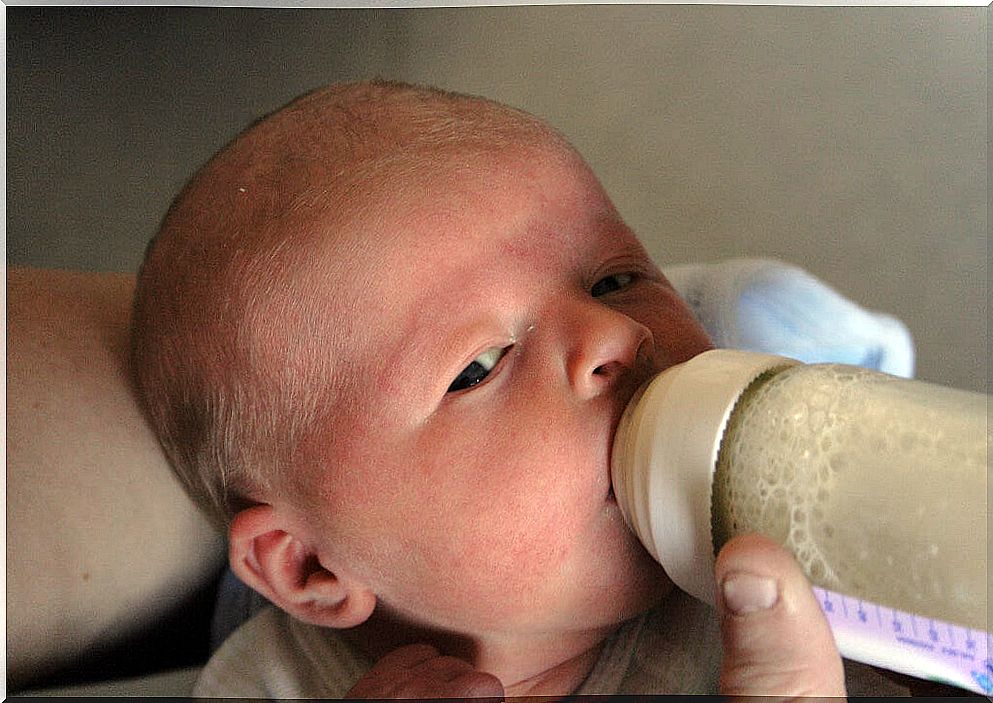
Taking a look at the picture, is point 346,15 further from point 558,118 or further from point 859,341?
point 859,341

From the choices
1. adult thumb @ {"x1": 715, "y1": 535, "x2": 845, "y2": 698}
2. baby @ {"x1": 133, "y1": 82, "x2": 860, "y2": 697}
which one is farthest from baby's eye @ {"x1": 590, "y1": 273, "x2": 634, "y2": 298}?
adult thumb @ {"x1": 715, "y1": 535, "x2": 845, "y2": 698}

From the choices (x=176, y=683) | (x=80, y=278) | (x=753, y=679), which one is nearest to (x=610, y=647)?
(x=753, y=679)

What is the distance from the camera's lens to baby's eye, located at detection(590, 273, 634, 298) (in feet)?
1.42

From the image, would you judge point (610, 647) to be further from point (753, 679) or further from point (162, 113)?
point (162, 113)

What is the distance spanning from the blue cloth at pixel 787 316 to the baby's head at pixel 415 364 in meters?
0.09

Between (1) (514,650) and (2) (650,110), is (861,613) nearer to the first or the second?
(1) (514,650)

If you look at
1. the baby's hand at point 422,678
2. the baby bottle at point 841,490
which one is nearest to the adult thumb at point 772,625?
the baby bottle at point 841,490

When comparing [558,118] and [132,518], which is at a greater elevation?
[558,118]

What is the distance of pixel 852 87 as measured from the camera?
0.47m

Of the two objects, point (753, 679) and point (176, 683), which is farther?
point (176, 683)

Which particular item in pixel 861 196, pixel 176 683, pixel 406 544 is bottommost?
pixel 176 683

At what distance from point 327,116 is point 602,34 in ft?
0.47

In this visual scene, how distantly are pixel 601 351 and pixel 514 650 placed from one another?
0.15 m

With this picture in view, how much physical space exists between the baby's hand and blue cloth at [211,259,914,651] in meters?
0.07
